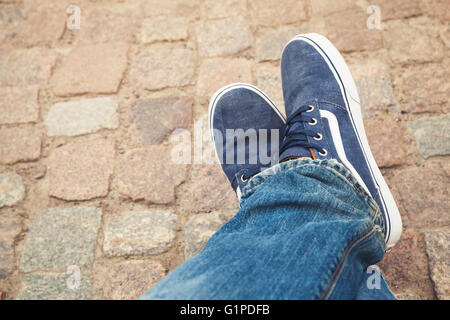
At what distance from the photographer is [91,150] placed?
4.27ft

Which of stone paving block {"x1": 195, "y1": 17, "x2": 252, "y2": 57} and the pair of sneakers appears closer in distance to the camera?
the pair of sneakers

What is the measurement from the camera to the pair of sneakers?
1067 millimetres

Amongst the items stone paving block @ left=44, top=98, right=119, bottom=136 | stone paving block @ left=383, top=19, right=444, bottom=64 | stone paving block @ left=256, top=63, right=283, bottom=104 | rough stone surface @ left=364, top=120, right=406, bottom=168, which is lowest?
rough stone surface @ left=364, top=120, right=406, bottom=168

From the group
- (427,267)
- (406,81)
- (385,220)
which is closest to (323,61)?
(406,81)

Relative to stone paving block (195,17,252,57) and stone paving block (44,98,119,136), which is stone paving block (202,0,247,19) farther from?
stone paving block (44,98,119,136)

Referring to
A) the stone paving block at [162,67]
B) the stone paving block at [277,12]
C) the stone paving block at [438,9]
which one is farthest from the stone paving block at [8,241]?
the stone paving block at [438,9]

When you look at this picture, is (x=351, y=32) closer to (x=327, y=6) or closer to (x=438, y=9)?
(x=327, y=6)

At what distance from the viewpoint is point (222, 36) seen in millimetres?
1430

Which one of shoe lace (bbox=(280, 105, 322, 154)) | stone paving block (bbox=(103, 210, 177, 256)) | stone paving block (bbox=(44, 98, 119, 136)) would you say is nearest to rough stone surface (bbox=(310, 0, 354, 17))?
shoe lace (bbox=(280, 105, 322, 154))

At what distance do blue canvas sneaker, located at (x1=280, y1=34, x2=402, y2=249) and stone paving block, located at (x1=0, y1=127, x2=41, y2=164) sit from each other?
0.98 metres

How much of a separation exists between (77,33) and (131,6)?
0.94 feet

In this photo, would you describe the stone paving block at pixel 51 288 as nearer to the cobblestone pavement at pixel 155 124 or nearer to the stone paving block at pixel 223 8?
the cobblestone pavement at pixel 155 124

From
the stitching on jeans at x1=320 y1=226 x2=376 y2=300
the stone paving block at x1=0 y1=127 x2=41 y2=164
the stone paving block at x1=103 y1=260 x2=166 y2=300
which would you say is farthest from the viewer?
the stone paving block at x1=0 y1=127 x2=41 y2=164

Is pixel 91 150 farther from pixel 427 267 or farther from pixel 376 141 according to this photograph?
pixel 427 267
